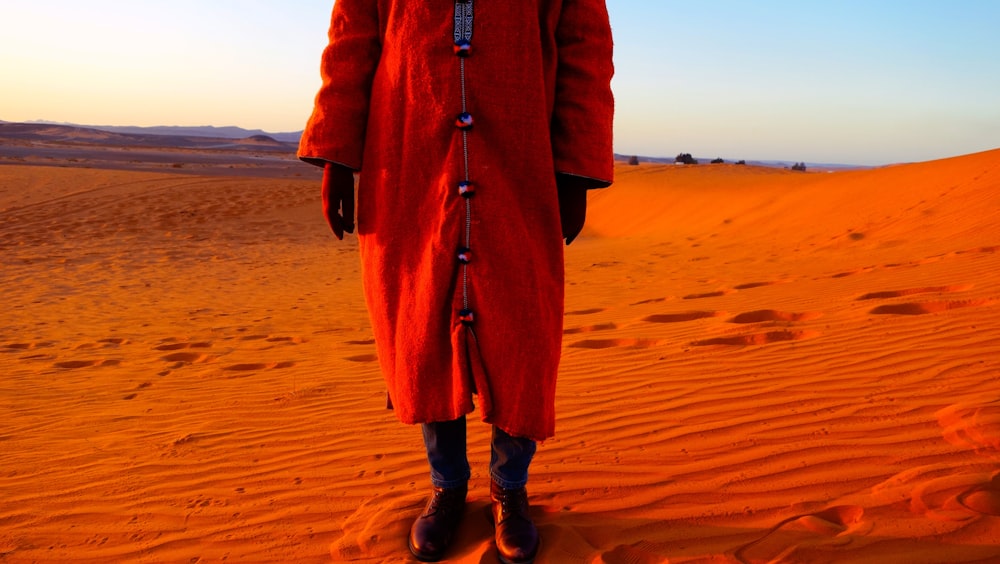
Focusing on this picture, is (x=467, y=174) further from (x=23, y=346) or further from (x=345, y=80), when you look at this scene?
(x=23, y=346)

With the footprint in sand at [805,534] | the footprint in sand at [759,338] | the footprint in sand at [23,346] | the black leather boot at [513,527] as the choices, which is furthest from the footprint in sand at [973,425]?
the footprint in sand at [23,346]

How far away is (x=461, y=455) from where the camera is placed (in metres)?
2.46

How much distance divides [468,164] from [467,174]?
1.1 inches

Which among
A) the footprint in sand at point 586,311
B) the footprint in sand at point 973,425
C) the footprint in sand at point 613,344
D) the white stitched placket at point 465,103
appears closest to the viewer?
the white stitched placket at point 465,103

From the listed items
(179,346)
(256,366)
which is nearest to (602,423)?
(256,366)

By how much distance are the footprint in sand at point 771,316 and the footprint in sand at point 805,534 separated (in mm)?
3061

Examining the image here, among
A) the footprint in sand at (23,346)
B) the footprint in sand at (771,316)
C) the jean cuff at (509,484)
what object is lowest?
the footprint in sand at (23,346)

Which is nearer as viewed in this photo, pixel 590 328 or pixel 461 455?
pixel 461 455

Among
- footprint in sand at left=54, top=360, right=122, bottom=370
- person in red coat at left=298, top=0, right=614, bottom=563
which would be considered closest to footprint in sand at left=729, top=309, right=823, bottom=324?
person in red coat at left=298, top=0, right=614, bottom=563

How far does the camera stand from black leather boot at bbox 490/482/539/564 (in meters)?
2.26

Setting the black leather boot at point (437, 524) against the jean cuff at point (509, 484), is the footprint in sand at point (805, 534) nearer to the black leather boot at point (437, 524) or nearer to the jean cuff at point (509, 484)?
the jean cuff at point (509, 484)

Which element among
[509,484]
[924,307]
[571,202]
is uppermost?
[571,202]

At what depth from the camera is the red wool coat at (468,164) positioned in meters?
2.05

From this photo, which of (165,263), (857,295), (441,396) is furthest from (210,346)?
(165,263)
